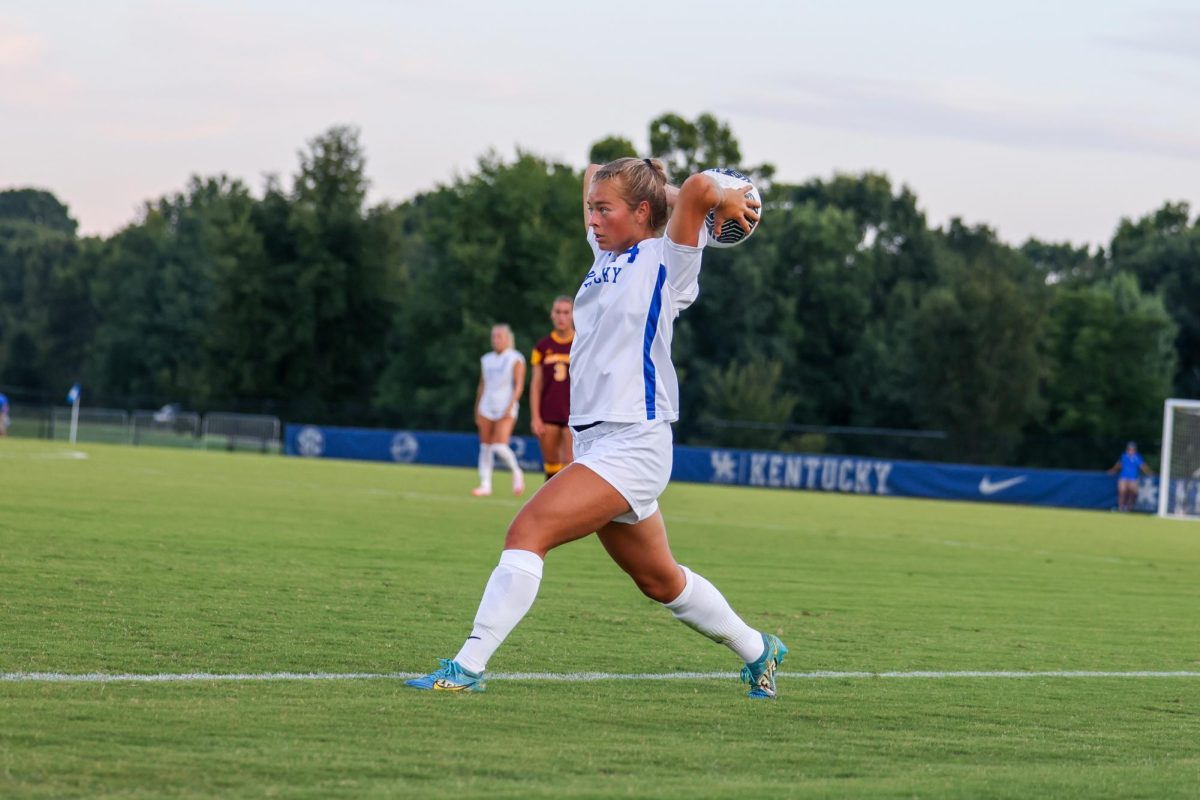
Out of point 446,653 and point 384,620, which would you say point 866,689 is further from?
point 384,620

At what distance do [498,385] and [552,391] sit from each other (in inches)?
193

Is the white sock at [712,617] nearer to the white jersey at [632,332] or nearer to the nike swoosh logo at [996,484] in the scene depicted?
the white jersey at [632,332]

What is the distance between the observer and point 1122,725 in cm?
618

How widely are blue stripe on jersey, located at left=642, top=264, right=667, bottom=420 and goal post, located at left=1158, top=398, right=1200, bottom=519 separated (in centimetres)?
3192

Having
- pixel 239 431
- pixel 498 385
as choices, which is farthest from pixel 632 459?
pixel 239 431

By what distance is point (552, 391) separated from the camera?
65.1 ft

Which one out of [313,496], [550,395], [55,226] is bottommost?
[313,496]

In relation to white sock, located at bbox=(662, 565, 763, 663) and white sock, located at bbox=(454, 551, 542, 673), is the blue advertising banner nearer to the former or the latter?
white sock, located at bbox=(662, 565, 763, 663)

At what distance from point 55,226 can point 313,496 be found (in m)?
160

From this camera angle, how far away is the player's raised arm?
18.9ft

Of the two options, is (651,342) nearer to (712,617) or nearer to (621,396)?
(621,396)

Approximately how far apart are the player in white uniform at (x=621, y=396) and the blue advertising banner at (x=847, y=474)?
107 ft

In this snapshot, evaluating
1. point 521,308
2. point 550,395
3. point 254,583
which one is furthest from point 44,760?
point 521,308

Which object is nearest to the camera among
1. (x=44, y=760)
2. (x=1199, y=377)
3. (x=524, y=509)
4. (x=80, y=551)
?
(x=44, y=760)
